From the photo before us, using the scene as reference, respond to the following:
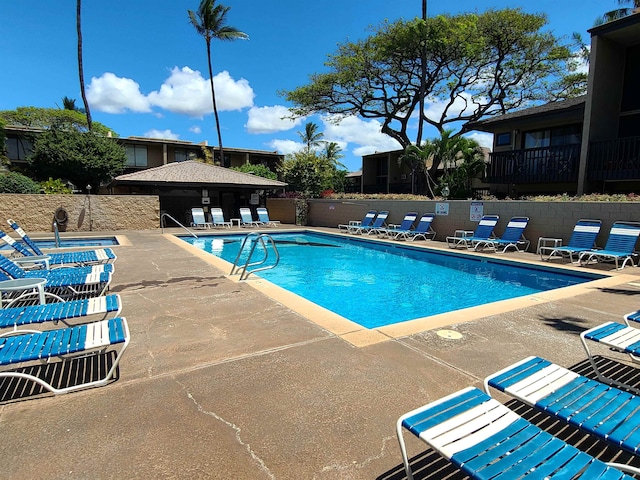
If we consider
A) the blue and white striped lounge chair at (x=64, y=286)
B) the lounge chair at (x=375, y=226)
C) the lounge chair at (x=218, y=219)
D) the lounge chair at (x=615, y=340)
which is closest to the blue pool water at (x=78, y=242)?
the lounge chair at (x=218, y=219)

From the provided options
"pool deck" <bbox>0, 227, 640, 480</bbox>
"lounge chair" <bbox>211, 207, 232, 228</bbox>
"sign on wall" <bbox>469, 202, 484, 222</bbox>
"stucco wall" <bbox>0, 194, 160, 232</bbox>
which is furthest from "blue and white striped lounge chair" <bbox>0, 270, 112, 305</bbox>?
"lounge chair" <bbox>211, 207, 232, 228</bbox>

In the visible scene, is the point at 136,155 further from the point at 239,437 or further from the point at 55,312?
the point at 239,437

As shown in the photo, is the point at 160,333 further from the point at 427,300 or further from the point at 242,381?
the point at 427,300

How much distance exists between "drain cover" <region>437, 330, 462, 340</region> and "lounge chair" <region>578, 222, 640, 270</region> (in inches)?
242

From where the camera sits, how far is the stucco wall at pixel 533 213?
8859 mm

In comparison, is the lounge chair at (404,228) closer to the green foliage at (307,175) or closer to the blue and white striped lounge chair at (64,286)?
the green foliage at (307,175)

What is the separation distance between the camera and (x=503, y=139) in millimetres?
16875

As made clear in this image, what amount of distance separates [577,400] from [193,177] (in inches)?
796

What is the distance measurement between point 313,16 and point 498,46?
12.2m

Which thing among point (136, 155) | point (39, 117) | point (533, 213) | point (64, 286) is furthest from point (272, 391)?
point (39, 117)

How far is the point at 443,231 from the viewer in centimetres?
1323

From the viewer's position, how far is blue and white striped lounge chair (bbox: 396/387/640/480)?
1433 millimetres

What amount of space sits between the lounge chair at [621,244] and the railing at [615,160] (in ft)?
13.9

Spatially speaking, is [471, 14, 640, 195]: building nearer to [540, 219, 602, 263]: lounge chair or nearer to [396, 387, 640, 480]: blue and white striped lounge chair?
[540, 219, 602, 263]: lounge chair
